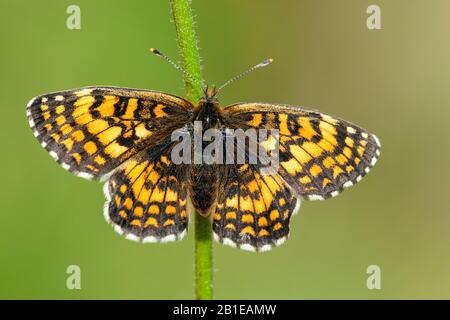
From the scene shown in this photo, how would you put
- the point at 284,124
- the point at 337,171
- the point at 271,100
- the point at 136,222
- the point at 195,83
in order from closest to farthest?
1. the point at 195,83
2. the point at 136,222
3. the point at 337,171
4. the point at 284,124
5. the point at 271,100

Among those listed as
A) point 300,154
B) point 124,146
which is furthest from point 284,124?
point 124,146

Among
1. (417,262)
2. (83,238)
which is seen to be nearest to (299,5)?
(417,262)

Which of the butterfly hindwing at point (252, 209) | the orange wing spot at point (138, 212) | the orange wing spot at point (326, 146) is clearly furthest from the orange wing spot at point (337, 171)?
the orange wing spot at point (138, 212)

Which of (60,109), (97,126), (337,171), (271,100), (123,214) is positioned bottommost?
(123,214)

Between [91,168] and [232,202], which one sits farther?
A: [232,202]

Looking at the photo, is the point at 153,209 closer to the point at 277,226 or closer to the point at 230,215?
the point at 230,215

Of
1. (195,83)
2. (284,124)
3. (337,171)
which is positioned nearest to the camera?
(195,83)

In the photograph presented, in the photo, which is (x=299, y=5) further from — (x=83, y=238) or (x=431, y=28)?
(x=83, y=238)

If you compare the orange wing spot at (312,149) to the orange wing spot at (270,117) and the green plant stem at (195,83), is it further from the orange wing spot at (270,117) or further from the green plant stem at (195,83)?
the green plant stem at (195,83)
